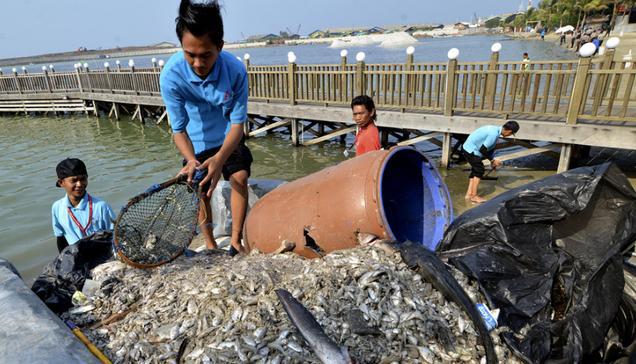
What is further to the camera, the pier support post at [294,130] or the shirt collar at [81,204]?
the pier support post at [294,130]

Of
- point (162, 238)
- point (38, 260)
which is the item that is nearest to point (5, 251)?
point (38, 260)

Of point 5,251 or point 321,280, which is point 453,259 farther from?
point 5,251

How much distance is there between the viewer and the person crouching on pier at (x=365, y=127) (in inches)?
184

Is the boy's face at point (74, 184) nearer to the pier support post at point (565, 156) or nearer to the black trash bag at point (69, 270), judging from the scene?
the black trash bag at point (69, 270)

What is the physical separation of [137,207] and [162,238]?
51 cm

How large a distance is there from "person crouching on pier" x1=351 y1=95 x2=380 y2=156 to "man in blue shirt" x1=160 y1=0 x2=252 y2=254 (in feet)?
4.81

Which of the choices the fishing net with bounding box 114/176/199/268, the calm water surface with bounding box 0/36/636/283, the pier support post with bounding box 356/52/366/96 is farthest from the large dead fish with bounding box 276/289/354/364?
the pier support post with bounding box 356/52/366/96

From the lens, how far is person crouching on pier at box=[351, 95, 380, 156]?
4.68 metres

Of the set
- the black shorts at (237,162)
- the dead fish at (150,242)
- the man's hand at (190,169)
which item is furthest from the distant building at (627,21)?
the dead fish at (150,242)

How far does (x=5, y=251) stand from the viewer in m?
6.50

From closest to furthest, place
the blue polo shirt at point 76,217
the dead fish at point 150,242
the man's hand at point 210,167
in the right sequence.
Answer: the man's hand at point 210,167, the dead fish at point 150,242, the blue polo shirt at point 76,217

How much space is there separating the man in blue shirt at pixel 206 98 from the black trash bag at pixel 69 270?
1.04 meters

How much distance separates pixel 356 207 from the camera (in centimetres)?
312

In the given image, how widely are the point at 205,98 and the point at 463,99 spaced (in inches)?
275
